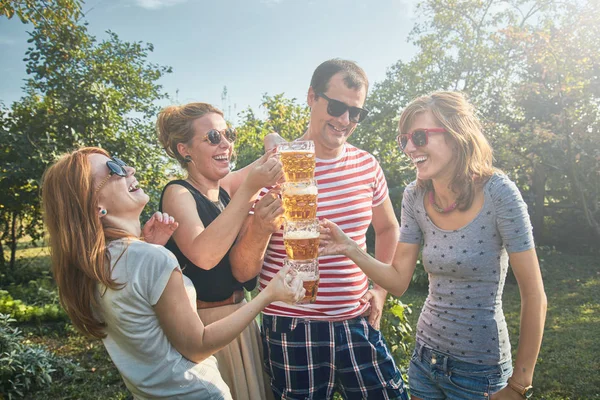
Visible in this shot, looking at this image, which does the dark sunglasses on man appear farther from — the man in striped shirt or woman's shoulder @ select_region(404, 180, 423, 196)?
the man in striped shirt

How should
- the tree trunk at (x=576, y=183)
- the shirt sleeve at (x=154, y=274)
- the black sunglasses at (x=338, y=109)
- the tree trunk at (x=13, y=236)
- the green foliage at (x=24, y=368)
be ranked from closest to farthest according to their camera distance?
the shirt sleeve at (x=154, y=274), the black sunglasses at (x=338, y=109), the green foliage at (x=24, y=368), the tree trunk at (x=576, y=183), the tree trunk at (x=13, y=236)

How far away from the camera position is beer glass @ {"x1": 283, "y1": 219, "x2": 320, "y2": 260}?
2146 mm

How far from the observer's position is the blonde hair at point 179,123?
2.45 metres

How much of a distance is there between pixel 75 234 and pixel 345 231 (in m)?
1.44

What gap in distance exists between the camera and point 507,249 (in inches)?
83.2

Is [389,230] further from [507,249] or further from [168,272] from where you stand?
[168,272]

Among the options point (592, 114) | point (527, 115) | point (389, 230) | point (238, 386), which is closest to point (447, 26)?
point (527, 115)

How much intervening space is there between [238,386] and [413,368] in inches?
37.9

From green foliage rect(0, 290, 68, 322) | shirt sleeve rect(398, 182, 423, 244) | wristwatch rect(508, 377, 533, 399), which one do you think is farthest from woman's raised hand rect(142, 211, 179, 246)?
green foliage rect(0, 290, 68, 322)

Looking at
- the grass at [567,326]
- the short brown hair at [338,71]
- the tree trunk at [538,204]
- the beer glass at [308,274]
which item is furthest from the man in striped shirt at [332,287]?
the tree trunk at [538,204]

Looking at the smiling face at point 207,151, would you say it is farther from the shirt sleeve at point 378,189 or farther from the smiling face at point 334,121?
the shirt sleeve at point 378,189

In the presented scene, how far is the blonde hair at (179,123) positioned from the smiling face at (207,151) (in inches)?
1.2

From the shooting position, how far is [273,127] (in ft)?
37.7

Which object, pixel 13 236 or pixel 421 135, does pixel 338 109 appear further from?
pixel 13 236
